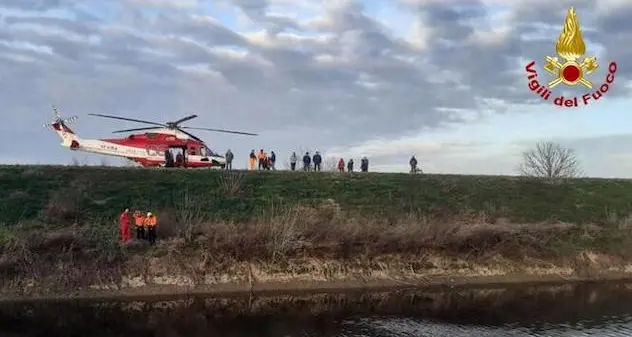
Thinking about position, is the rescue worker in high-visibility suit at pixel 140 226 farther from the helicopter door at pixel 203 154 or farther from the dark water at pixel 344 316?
the helicopter door at pixel 203 154

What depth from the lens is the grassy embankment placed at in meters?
31.9

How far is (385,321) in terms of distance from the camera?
27.2m

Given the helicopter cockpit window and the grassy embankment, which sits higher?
the helicopter cockpit window

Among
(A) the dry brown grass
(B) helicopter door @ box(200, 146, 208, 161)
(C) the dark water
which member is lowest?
(C) the dark water

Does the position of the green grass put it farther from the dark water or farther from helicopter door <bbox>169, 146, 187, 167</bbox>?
the dark water

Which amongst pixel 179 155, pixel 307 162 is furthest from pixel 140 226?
pixel 307 162

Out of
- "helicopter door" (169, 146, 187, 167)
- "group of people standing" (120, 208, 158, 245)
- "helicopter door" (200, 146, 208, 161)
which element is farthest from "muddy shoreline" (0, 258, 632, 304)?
"helicopter door" (200, 146, 208, 161)

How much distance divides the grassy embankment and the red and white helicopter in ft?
26.1

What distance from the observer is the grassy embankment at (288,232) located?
3188cm

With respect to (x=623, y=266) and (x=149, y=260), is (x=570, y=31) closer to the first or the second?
(x=623, y=266)

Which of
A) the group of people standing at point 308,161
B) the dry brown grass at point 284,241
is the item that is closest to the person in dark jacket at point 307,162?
the group of people standing at point 308,161

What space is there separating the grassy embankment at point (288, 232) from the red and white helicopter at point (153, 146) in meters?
7.95

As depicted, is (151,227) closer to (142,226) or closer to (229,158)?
(142,226)

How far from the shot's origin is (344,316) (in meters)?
28.2
